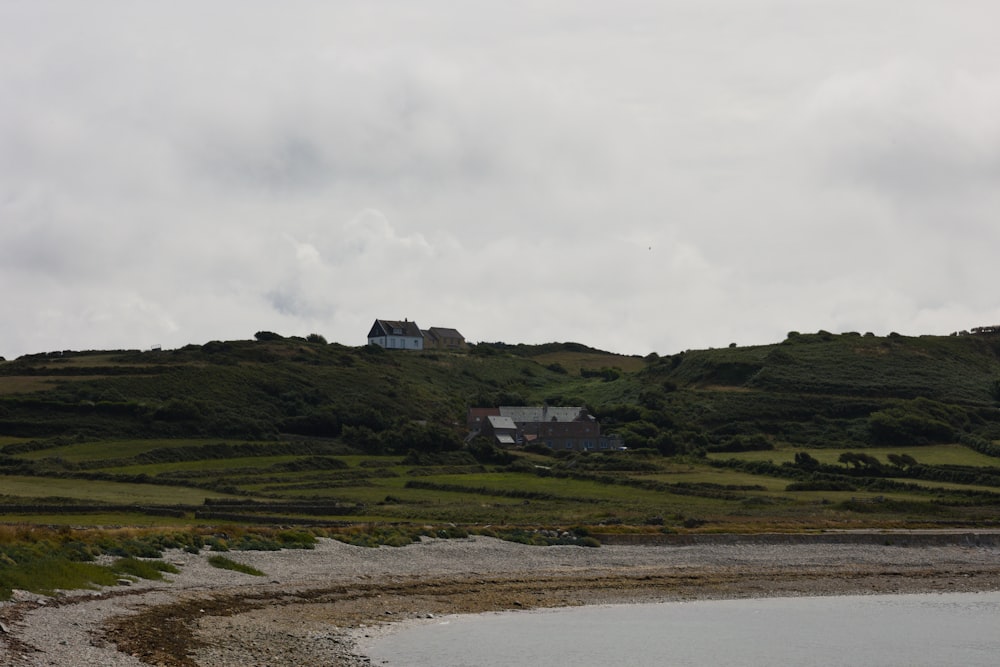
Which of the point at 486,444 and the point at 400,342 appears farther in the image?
the point at 400,342

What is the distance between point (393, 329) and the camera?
19675 centimetres

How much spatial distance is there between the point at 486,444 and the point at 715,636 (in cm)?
6990

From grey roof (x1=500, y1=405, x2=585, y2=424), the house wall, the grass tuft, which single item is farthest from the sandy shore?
the house wall

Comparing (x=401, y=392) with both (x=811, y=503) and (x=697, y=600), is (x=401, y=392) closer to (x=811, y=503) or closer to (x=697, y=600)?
(x=811, y=503)

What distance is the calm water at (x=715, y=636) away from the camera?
32406 millimetres

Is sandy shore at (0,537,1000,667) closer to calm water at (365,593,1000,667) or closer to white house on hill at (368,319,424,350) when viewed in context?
calm water at (365,593,1000,667)

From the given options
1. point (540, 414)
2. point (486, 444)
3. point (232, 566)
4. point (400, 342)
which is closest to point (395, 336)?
point (400, 342)

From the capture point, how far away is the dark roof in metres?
196

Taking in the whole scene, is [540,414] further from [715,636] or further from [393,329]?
[715,636]

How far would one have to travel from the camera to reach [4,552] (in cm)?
3391

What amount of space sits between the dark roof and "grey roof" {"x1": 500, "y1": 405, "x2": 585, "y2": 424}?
6657 centimetres

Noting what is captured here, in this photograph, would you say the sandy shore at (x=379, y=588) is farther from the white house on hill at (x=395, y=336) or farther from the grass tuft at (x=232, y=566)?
the white house on hill at (x=395, y=336)

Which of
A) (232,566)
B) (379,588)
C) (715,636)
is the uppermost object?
(232,566)

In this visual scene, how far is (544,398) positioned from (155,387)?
52536 mm
